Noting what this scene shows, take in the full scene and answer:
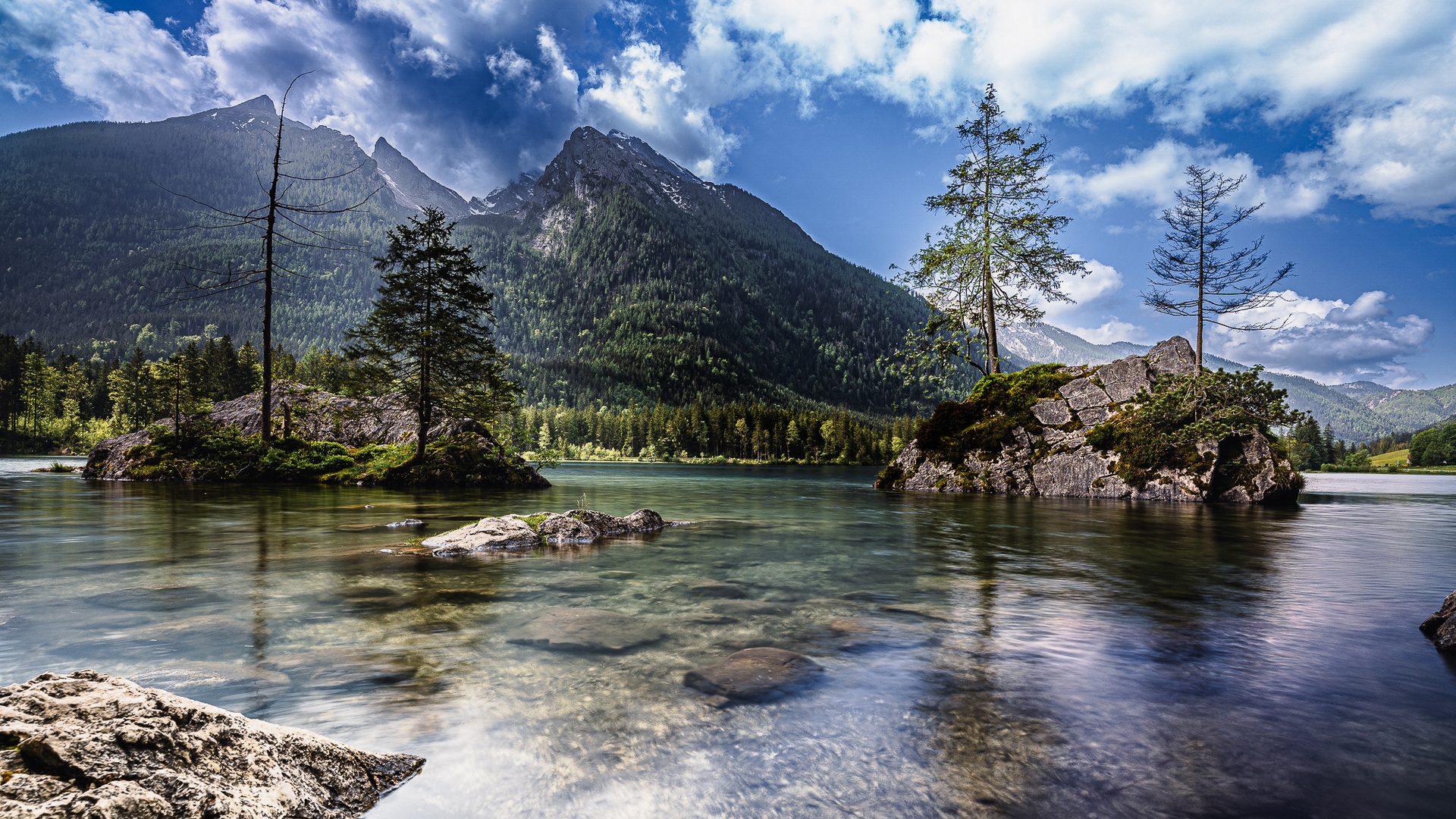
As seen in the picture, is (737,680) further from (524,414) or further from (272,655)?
(524,414)

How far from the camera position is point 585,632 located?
743 centimetres

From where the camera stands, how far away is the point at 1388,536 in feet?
57.1

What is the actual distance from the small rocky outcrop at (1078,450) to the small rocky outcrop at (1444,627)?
2317cm

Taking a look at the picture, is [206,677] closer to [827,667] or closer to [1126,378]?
[827,667]

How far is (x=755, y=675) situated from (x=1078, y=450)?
29058 mm

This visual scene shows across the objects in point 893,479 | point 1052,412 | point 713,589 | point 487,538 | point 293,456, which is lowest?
point 893,479

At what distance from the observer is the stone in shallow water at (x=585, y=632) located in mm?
6918

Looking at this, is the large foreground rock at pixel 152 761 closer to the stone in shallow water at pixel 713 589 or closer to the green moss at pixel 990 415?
the stone in shallow water at pixel 713 589

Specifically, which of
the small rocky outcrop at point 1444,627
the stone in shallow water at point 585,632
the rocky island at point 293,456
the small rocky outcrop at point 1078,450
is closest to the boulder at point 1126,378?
the small rocky outcrop at point 1078,450

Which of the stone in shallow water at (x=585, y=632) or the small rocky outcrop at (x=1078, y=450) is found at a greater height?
the small rocky outcrop at (x=1078, y=450)

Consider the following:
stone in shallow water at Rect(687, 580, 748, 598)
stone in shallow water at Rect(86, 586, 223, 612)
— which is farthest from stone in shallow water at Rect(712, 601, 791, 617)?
stone in shallow water at Rect(86, 586, 223, 612)

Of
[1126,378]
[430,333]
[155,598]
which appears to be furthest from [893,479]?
[155,598]

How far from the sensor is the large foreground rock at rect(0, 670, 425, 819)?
2.43 m

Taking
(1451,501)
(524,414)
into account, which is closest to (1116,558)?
(1451,501)
